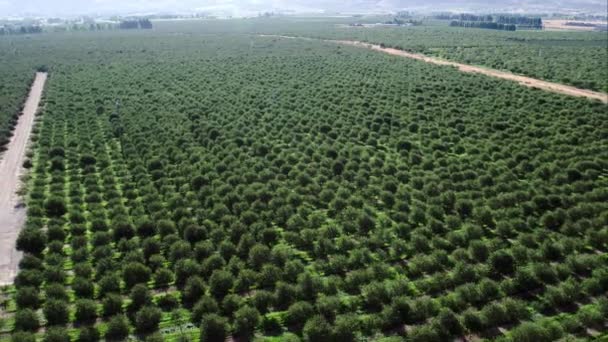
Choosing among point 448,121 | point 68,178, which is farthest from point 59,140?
point 448,121

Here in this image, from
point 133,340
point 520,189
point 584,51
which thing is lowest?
point 133,340

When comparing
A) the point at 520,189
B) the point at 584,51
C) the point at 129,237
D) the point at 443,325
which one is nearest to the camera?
the point at 443,325

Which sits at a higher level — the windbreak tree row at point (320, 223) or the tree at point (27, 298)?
the windbreak tree row at point (320, 223)

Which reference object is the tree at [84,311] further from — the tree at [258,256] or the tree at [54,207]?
the tree at [54,207]

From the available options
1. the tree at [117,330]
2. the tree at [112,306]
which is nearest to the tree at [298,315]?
the tree at [117,330]

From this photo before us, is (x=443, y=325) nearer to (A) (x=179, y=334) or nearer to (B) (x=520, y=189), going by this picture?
(A) (x=179, y=334)

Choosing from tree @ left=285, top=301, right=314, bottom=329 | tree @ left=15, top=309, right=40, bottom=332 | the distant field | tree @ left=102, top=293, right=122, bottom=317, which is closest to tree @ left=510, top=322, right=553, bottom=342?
tree @ left=285, top=301, right=314, bottom=329

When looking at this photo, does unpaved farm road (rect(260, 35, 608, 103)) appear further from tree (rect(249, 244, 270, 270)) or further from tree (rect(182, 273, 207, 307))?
tree (rect(182, 273, 207, 307))
